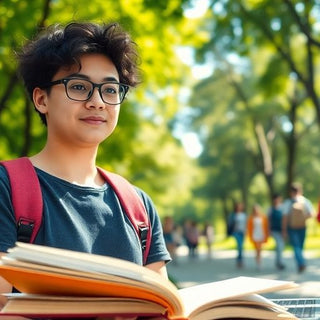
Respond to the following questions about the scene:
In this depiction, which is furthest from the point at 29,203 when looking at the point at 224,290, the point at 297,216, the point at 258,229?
the point at 258,229

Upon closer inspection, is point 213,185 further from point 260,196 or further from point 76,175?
point 76,175

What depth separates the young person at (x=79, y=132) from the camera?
2129 millimetres

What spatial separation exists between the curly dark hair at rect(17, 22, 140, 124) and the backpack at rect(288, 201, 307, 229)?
43.0 feet

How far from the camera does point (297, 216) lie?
15.2 metres

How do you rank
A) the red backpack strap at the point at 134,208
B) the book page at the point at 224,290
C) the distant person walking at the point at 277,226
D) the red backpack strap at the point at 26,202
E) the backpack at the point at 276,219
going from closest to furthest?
1. the book page at the point at 224,290
2. the red backpack strap at the point at 26,202
3. the red backpack strap at the point at 134,208
4. the distant person walking at the point at 277,226
5. the backpack at the point at 276,219

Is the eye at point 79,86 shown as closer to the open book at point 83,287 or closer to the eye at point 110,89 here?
the eye at point 110,89

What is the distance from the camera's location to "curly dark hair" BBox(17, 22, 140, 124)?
7.23 feet

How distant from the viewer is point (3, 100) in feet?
48.2

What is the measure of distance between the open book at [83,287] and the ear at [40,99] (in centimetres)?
69

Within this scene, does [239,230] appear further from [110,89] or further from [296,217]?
[110,89]

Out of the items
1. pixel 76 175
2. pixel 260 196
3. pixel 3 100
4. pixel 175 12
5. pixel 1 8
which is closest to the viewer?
pixel 76 175

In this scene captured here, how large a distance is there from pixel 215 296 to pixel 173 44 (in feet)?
50.4

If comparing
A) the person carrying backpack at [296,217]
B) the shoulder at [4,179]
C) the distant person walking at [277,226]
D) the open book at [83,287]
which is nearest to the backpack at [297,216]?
the person carrying backpack at [296,217]

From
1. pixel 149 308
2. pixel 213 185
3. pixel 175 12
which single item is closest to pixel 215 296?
pixel 149 308
